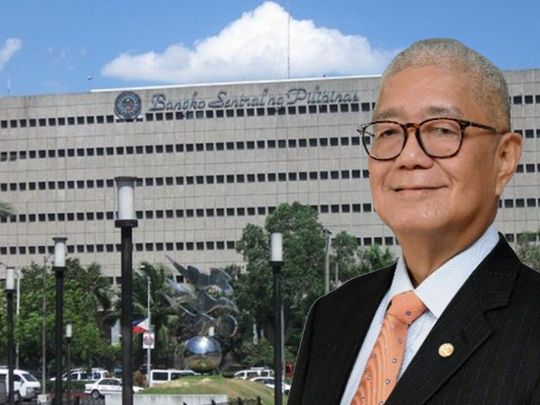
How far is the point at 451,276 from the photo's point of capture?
2504 millimetres

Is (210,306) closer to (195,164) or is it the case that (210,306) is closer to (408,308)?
(195,164)

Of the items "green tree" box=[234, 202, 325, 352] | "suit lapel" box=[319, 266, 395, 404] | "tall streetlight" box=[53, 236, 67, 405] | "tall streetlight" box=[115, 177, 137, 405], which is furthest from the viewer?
"green tree" box=[234, 202, 325, 352]

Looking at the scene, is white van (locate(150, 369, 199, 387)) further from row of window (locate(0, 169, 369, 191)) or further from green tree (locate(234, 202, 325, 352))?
row of window (locate(0, 169, 369, 191))

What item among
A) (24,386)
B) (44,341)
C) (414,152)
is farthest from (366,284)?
(44,341)

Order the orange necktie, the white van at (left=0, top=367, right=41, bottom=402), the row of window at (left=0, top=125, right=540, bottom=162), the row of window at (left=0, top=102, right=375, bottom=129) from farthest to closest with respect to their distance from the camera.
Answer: the row of window at (left=0, top=102, right=375, bottom=129) < the row of window at (left=0, top=125, right=540, bottom=162) < the white van at (left=0, top=367, right=41, bottom=402) < the orange necktie

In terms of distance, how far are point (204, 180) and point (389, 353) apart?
350ft

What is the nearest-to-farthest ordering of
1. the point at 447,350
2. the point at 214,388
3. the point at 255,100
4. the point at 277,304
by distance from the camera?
the point at 447,350 < the point at 277,304 < the point at 214,388 < the point at 255,100

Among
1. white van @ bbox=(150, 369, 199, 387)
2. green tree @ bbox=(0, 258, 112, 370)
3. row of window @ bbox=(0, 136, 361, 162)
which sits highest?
row of window @ bbox=(0, 136, 361, 162)

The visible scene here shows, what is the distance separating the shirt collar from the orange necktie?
0.03 meters

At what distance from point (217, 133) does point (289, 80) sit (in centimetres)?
784

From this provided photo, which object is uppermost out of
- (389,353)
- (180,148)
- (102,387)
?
(180,148)

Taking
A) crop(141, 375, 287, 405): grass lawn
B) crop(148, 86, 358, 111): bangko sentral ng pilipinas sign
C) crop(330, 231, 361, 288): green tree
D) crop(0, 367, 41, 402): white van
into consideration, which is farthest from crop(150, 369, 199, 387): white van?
crop(148, 86, 358, 111): bangko sentral ng pilipinas sign

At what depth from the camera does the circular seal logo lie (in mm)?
110625

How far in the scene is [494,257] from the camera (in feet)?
8.29
